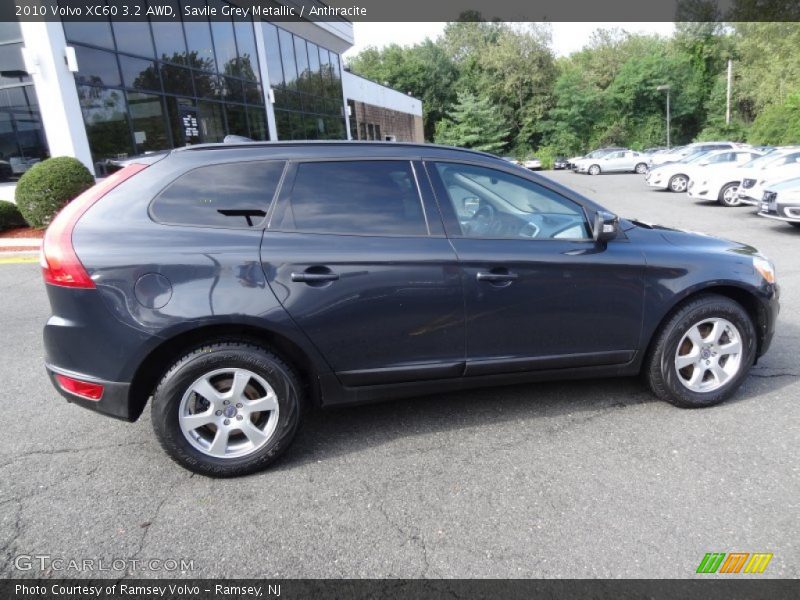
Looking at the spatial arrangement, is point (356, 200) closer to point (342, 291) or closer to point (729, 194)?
point (342, 291)

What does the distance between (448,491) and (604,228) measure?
171cm

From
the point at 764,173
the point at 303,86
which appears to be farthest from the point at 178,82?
the point at 764,173

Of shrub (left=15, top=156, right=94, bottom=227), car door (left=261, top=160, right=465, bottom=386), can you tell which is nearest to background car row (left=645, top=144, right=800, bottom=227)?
car door (left=261, top=160, right=465, bottom=386)

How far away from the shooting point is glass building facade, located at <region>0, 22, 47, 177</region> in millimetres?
11328

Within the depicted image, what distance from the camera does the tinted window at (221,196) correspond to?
2.69 meters

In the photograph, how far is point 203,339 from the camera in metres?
2.66

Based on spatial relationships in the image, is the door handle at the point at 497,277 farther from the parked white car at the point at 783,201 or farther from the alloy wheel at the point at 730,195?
the alloy wheel at the point at 730,195

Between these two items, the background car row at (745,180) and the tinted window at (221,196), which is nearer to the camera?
the tinted window at (221,196)

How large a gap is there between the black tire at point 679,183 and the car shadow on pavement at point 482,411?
52.8ft

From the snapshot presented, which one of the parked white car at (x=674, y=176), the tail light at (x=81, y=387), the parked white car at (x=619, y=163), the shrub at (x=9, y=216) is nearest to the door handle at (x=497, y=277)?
the tail light at (x=81, y=387)

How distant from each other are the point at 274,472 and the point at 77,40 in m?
13.0

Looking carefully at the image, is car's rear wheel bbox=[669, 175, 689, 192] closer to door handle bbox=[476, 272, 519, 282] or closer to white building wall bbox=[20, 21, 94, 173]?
door handle bbox=[476, 272, 519, 282]

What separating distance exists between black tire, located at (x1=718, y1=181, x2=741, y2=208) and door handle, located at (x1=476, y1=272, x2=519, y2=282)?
13.2 meters

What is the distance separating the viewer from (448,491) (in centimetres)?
258
